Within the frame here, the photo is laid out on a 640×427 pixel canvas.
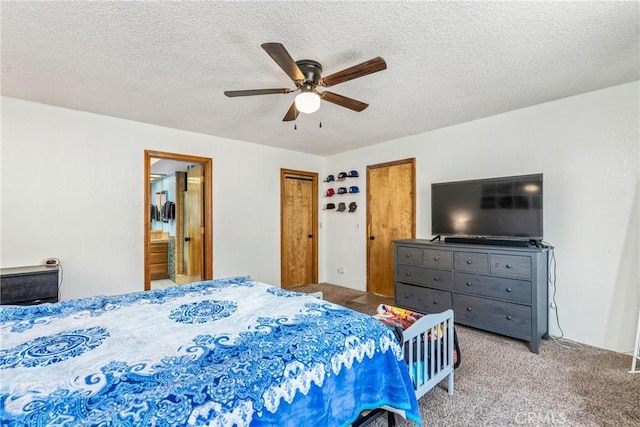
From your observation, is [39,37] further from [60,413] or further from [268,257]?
[268,257]

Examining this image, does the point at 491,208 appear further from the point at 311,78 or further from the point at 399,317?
the point at 311,78

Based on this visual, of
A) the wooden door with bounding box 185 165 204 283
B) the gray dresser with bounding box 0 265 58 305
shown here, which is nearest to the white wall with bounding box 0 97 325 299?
the wooden door with bounding box 185 165 204 283

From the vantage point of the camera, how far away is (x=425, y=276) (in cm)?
349

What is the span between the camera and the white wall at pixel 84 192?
2.92 m

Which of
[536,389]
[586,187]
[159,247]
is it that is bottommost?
[536,389]

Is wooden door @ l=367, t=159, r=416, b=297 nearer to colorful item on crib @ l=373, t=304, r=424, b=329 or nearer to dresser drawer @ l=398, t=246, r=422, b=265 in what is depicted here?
dresser drawer @ l=398, t=246, r=422, b=265

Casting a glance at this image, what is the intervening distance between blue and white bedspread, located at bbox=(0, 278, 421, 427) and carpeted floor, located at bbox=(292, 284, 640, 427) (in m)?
0.69

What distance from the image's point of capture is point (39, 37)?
1.90m

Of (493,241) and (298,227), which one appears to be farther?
(298,227)

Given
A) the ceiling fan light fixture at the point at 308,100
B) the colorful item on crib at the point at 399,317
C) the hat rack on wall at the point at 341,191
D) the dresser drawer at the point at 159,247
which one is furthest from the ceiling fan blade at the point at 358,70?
the dresser drawer at the point at 159,247

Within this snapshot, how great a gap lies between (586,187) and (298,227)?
3.94 m

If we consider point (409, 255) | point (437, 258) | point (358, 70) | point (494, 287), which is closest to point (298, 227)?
point (409, 255)

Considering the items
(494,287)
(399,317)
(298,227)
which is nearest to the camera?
(399,317)

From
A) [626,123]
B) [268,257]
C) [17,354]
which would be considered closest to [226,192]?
[268,257]
